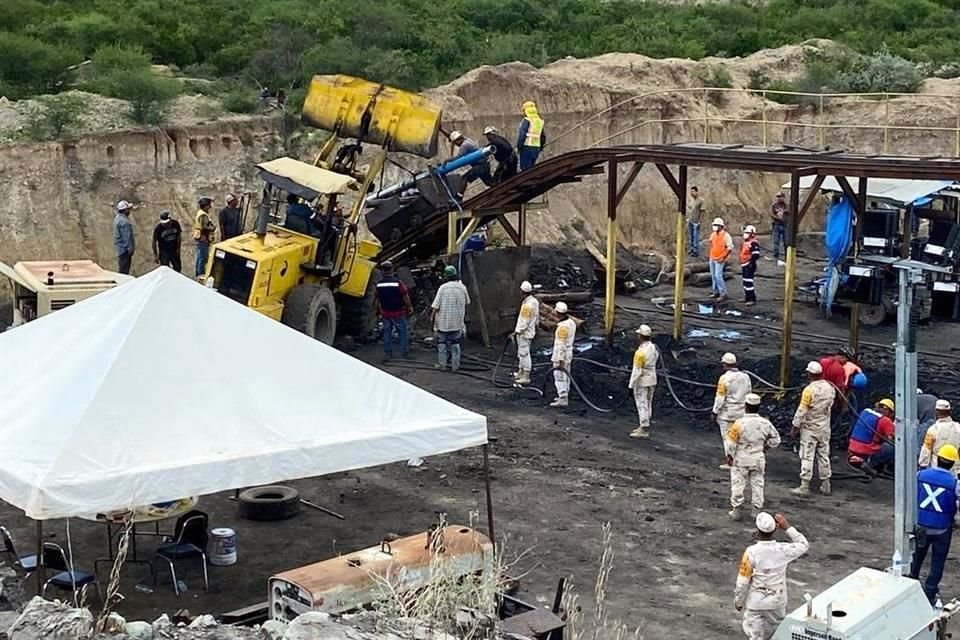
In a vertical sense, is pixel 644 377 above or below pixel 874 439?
above

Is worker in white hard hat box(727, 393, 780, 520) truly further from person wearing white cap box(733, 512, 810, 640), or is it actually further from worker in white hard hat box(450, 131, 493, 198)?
worker in white hard hat box(450, 131, 493, 198)

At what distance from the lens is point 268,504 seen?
15984mm

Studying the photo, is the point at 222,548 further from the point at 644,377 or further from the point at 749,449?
the point at 644,377

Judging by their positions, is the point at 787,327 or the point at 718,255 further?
the point at 718,255

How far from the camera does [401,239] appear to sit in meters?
24.7

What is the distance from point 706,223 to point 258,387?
82.7 ft

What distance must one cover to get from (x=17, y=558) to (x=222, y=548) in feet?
6.11

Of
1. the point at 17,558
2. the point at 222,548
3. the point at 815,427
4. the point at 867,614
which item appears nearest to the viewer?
the point at 867,614

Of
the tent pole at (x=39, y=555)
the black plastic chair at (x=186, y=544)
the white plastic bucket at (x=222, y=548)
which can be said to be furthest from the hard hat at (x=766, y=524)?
the tent pole at (x=39, y=555)

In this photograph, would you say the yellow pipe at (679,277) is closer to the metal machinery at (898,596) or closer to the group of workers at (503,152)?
the group of workers at (503,152)

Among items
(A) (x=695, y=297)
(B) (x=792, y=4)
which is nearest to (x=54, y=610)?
(A) (x=695, y=297)

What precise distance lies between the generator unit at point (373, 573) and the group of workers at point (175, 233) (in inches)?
485

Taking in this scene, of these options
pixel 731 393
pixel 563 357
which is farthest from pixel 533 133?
pixel 731 393

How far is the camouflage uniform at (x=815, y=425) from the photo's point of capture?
17266 millimetres
